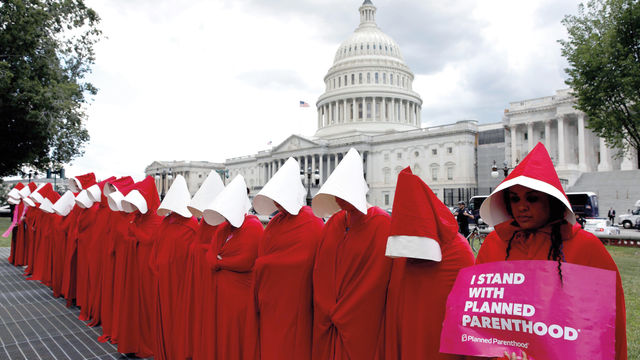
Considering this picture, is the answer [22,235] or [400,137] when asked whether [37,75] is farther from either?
[400,137]

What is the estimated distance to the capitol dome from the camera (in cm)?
7744

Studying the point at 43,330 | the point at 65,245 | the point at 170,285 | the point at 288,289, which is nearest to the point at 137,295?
the point at 170,285

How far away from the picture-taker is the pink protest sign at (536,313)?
196cm

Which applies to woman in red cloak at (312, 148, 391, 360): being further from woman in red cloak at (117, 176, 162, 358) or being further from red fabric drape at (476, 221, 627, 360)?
woman in red cloak at (117, 176, 162, 358)

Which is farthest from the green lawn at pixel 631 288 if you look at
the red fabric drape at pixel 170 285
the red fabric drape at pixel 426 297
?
the red fabric drape at pixel 170 285

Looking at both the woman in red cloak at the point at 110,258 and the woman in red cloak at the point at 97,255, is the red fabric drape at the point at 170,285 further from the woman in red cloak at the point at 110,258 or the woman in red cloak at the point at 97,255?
the woman in red cloak at the point at 97,255

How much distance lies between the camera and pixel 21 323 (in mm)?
7391

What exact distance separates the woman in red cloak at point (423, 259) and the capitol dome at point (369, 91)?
72829 mm

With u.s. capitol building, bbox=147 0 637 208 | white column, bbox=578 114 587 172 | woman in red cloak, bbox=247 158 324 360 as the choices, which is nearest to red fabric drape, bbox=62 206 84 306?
woman in red cloak, bbox=247 158 324 360

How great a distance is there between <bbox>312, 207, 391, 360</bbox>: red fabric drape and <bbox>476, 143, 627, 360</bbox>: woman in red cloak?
87 cm

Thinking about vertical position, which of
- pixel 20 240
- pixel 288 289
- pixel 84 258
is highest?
pixel 288 289

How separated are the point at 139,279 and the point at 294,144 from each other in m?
73.9

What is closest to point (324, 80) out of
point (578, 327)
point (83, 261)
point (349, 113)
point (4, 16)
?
point (349, 113)

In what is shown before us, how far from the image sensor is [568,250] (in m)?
2.31
